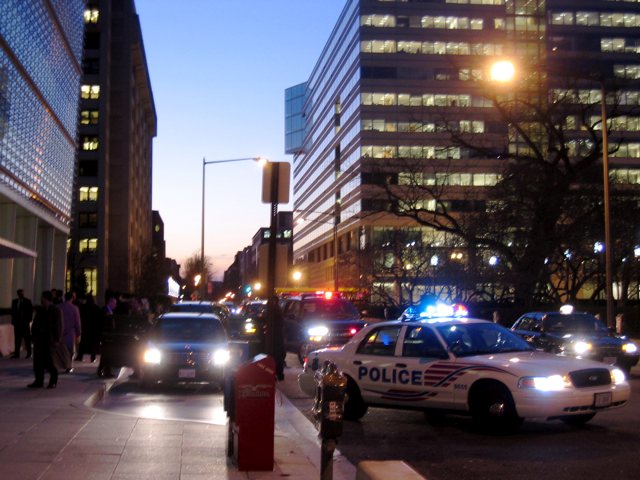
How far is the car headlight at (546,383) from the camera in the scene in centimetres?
1182

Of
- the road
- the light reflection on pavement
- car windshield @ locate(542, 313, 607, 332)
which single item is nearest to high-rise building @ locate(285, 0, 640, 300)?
car windshield @ locate(542, 313, 607, 332)

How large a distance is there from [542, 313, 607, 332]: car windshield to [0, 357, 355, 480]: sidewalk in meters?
9.50

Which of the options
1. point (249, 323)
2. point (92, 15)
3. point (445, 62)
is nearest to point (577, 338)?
point (249, 323)

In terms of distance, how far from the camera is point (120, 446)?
1038cm

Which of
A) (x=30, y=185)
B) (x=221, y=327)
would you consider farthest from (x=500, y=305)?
(x=221, y=327)

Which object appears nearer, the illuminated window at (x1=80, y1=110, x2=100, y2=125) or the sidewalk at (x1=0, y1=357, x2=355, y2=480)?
the sidewalk at (x1=0, y1=357, x2=355, y2=480)

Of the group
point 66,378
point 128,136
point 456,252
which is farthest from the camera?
point 128,136

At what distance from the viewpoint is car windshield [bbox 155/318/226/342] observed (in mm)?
19219

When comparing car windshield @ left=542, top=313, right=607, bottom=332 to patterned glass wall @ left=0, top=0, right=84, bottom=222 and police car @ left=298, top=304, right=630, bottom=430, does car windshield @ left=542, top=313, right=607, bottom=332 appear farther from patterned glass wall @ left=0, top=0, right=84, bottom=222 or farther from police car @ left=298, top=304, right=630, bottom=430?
patterned glass wall @ left=0, top=0, right=84, bottom=222

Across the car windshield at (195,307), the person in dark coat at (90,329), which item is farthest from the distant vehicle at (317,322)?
the person in dark coat at (90,329)

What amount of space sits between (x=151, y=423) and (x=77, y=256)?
7903 centimetres

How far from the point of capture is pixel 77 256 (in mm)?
88625

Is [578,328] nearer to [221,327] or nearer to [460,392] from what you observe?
[221,327]

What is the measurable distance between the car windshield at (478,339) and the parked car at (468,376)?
0.05 ft
